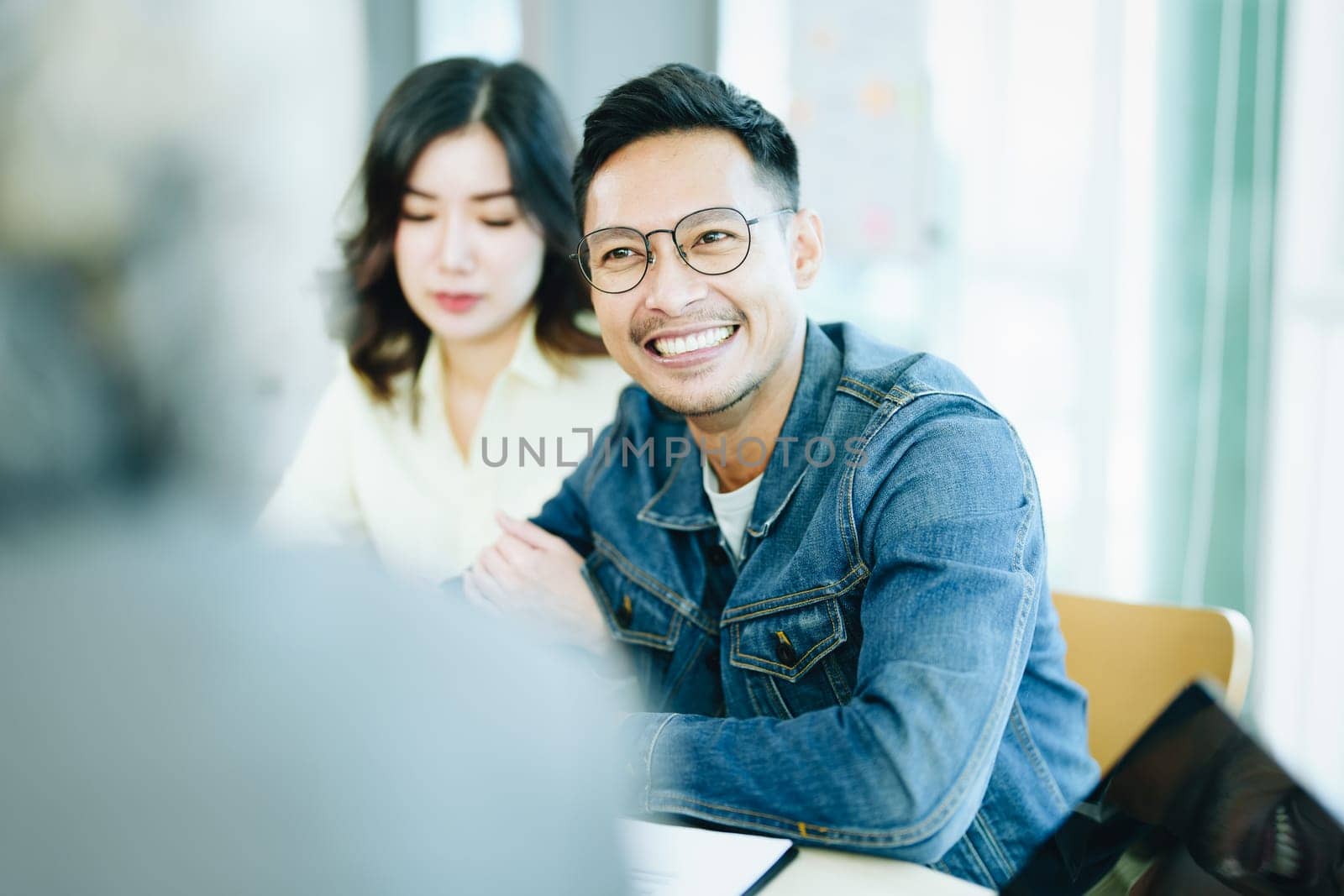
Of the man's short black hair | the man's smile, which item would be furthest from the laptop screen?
the man's short black hair

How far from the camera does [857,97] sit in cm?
214

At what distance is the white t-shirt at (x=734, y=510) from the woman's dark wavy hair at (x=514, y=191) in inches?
11.9

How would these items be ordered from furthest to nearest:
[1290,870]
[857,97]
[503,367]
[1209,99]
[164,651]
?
1. [857,97]
2. [1209,99]
3. [503,367]
4. [1290,870]
5. [164,651]

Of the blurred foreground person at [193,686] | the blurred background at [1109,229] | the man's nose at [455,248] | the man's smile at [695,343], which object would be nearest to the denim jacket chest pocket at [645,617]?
the man's smile at [695,343]

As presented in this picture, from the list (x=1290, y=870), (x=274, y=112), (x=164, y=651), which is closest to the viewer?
(x=164, y=651)

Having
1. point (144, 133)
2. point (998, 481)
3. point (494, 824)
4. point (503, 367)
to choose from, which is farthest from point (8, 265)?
point (503, 367)

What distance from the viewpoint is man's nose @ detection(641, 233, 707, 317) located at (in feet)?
3.67

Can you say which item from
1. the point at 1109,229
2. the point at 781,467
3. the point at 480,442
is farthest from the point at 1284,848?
the point at 1109,229

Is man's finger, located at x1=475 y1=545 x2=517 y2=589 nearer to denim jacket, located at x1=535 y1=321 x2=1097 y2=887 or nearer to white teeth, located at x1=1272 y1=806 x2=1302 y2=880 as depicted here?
denim jacket, located at x1=535 y1=321 x2=1097 y2=887

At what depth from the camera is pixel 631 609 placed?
120 cm

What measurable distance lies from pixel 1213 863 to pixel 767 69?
6.45ft

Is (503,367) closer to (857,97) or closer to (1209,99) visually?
(857,97)

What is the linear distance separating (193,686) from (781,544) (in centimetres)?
94

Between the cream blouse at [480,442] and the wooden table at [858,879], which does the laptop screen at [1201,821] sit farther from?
the cream blouse at [480,442]
